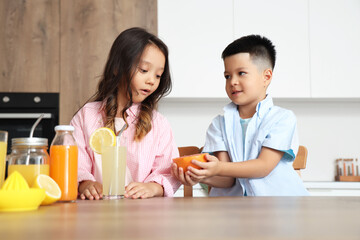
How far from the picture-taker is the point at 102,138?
1.05m

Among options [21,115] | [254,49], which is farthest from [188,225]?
[21,115]

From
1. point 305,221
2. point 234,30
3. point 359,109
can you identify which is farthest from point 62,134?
point 359,109

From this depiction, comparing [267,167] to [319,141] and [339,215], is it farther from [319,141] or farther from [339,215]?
[319,141]

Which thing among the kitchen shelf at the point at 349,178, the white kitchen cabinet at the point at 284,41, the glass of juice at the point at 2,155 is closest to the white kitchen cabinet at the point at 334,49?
the white kitchen cabinet at the point at 284,41

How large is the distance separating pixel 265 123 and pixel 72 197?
2.75ft

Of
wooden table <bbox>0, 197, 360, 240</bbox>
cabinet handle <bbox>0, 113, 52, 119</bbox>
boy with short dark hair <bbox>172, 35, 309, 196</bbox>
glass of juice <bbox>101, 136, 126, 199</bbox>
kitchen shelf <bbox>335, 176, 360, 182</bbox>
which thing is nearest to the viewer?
wooden table <bbox>0, 197, 360, 240</bbox>

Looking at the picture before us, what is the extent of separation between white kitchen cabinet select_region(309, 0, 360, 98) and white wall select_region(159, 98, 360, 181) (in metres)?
0.30

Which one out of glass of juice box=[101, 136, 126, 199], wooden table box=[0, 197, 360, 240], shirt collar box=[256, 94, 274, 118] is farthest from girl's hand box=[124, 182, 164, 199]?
shirt collar box=[256, 94, 274, 118]

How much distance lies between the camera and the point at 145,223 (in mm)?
509

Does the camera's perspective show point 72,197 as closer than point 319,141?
Yes

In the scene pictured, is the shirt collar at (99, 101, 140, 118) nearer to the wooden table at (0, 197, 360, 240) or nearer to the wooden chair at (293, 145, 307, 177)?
the wooden chair at (293, 145, 307, 177)

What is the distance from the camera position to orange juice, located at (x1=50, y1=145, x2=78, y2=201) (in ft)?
2.88

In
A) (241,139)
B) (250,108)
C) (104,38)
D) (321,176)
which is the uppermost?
(104,38)

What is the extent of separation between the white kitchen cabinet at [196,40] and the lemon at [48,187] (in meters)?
2.31
